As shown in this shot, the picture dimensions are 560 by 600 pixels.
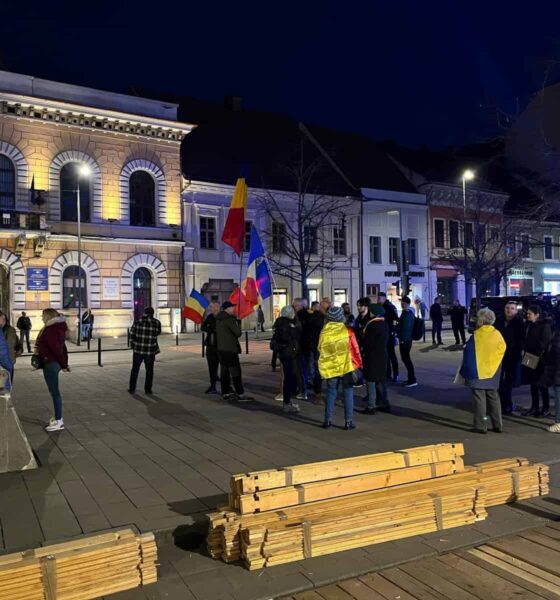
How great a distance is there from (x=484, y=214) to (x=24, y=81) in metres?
31.3

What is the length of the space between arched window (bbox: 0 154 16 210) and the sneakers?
73.6ft

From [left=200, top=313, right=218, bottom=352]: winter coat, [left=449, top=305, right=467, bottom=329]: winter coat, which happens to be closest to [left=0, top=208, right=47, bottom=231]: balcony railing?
[left=449, top=305, right=467, bottom=329]: winter coat

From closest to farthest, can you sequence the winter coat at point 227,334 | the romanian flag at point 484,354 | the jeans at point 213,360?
A: the romanian flag at point 484,354
the winter coat at point 227,334
the jeans at point 213,360

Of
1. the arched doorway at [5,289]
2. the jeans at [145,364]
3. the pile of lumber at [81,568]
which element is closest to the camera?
the pile of lumber at [81,568]

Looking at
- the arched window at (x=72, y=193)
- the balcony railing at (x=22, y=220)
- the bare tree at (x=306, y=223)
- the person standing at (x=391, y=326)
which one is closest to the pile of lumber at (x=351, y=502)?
A: the person standing at (x=391, y=326)

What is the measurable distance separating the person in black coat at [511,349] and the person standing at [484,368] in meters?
1.52

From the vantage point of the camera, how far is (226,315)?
11.0 m

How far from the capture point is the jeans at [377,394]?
9.77m

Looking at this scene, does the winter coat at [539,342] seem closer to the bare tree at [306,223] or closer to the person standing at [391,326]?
the person standing at [391,326]

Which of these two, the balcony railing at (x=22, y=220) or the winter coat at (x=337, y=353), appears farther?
the balcony railing at (x=22, y=220)

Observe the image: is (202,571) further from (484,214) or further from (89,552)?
(484,214)

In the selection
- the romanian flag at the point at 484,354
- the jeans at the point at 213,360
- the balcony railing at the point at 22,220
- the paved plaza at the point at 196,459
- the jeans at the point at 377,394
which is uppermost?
the balcony railing at the point at 22,220

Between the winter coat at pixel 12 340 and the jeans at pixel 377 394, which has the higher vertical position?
the winter coat at pixel 12 340

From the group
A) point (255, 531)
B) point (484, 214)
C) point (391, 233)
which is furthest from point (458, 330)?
point (484, 214)
